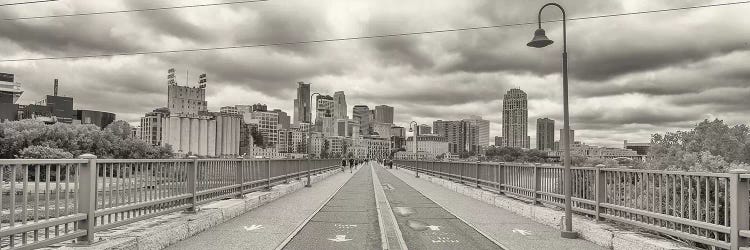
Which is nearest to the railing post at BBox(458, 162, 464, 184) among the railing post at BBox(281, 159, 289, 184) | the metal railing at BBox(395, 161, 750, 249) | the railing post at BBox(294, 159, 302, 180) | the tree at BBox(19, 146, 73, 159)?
the metal railing at BBox(395, 161, 750, 249)

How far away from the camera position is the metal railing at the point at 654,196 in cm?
729

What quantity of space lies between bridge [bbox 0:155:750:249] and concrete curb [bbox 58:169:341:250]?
27mm

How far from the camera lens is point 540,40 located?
40.5 ft

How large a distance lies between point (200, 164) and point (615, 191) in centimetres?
987

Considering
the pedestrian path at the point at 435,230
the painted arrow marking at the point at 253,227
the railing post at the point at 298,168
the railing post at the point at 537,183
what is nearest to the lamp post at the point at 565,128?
the pedestrian path at the point at 435,230

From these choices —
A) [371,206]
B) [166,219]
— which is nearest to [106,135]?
[371,206]

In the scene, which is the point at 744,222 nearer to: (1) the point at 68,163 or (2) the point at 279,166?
(1) the point at 68,163

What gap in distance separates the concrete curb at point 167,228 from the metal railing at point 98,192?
15 centimetres

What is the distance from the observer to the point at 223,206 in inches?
571

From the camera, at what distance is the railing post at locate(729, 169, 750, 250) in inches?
279

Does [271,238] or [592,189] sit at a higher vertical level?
[592,189]

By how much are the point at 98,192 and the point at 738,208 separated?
30.4 feet

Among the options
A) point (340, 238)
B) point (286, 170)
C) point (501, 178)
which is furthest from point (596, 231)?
point (286, 170)

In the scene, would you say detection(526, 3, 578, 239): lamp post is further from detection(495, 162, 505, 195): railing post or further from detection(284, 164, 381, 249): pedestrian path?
detection(495, 162, 505, 195): railing post
